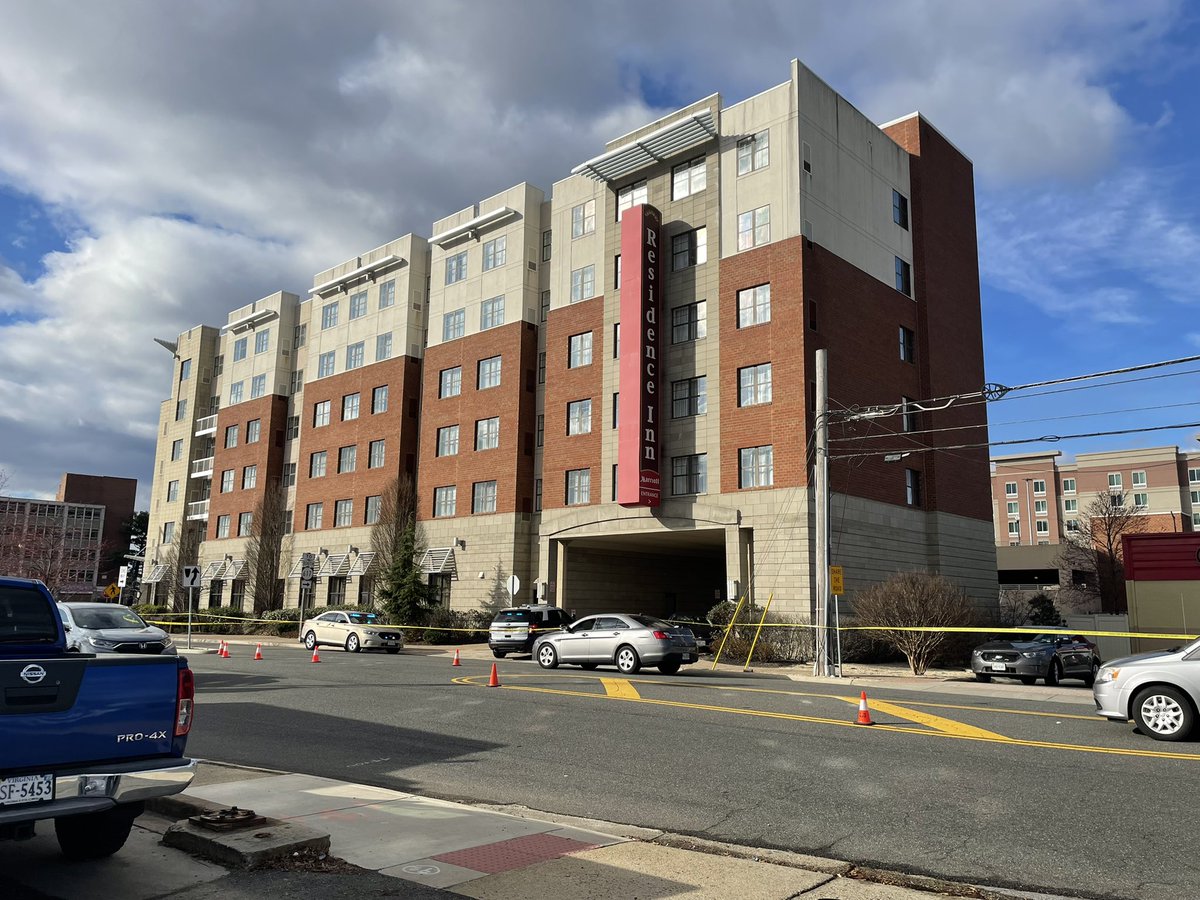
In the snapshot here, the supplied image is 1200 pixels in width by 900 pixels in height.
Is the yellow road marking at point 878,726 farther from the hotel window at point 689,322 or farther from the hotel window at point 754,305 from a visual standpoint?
the hotel window at point 689,322

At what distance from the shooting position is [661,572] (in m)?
45.8

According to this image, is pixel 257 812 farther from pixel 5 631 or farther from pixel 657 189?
pixel 657 189

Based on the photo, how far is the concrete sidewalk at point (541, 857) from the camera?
596 cm

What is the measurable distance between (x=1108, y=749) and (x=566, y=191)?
35433 millimetres

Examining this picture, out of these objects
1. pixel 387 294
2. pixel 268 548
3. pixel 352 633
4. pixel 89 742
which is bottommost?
pixel 352 633

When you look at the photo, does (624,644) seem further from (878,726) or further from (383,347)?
(383,347)

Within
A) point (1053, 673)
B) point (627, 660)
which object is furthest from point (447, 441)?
point (1053, 673)

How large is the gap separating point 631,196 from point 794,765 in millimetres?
32677

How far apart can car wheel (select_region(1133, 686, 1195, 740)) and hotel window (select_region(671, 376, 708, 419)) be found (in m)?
23.8

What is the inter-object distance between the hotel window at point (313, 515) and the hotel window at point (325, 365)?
774 cm

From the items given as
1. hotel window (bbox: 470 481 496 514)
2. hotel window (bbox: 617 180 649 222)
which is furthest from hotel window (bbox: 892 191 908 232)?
hotel window (bbox: 470 481 496 514)

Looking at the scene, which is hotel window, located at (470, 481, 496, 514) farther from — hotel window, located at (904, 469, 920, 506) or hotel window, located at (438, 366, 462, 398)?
hotel window, located at (904, 469, 920, 506)

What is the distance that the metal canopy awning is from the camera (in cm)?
3591

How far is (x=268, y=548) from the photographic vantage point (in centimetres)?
5516
